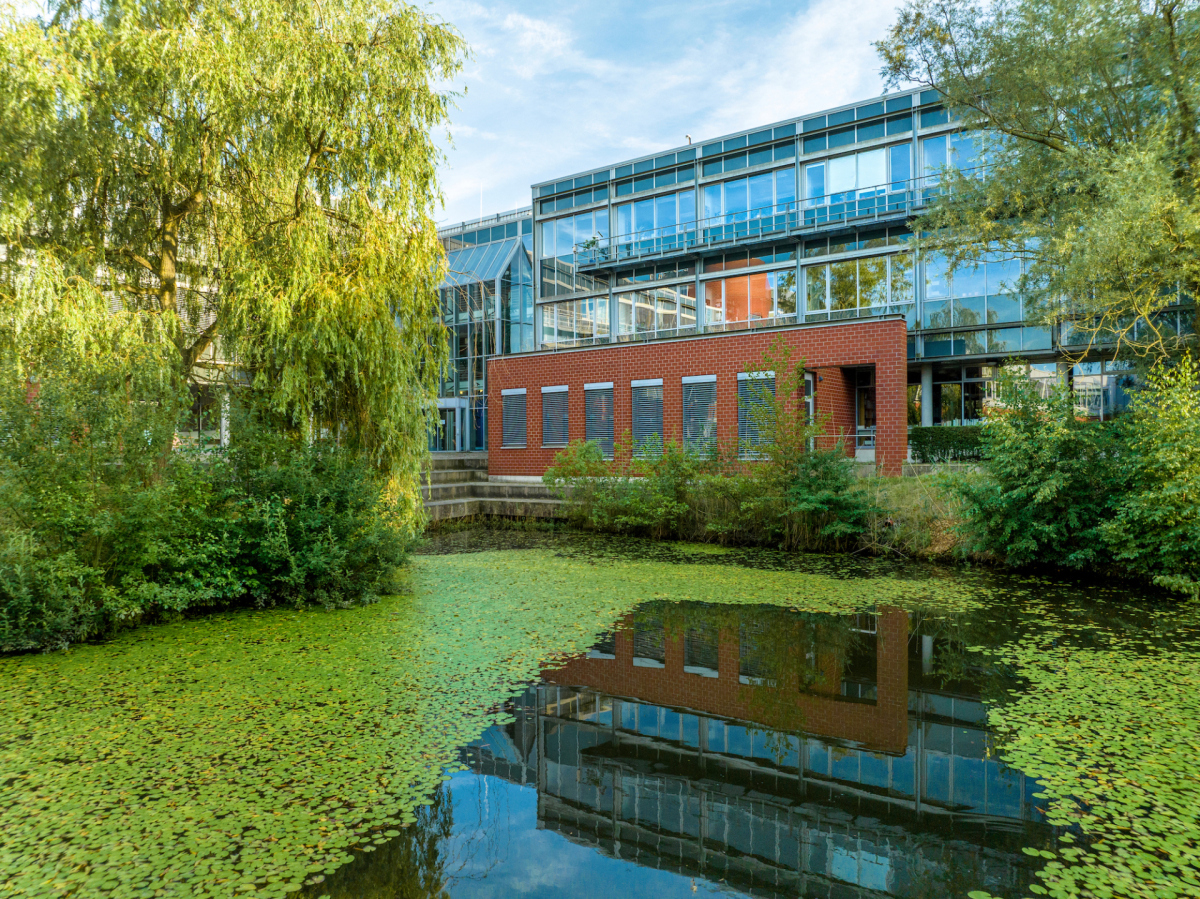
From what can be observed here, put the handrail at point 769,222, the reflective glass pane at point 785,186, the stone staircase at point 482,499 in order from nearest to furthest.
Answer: the stone staircase at point 482,499, the handrail at point 769,222, the reflective glass pane at point 785,186

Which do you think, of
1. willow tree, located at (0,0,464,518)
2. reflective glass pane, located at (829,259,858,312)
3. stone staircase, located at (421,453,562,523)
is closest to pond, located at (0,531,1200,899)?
willow tree, located at (0,0,464,518)

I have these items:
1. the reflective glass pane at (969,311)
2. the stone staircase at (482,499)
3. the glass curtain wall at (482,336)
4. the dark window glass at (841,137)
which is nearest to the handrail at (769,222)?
the dark window glass at (841,137)

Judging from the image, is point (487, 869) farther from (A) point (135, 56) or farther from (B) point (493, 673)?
(A) point (135, 56)

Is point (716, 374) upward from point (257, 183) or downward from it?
downward

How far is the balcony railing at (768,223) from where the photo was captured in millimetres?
22750

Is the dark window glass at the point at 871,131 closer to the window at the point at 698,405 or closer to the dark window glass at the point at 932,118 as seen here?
the dark window glass at the point at 932,118

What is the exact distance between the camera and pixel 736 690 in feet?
16.9

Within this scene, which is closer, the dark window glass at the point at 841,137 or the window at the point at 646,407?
the window at the point at 646,407

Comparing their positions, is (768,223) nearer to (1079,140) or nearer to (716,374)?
(716,374)

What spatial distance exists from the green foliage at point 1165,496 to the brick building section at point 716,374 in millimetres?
6287

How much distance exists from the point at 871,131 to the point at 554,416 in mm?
14029

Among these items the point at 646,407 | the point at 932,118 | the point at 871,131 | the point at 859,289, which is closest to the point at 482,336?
the point at 646,407

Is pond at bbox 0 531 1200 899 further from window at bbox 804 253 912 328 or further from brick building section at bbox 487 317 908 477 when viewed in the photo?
window at bbox 804 253 912 328

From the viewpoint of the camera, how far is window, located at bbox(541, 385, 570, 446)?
19859 millimetres
